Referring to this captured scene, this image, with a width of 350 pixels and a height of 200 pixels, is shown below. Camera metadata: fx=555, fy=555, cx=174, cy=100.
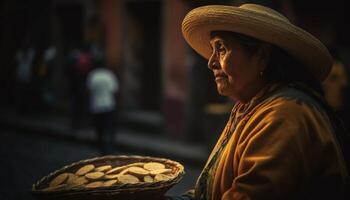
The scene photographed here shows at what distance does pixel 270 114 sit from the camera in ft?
7.75

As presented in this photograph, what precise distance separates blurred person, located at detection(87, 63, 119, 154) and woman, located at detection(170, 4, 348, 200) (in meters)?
6.96

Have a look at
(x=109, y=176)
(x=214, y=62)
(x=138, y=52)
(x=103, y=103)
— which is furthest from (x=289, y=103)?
(x=138, y=52)

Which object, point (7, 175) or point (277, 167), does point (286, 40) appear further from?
point (7, 175)

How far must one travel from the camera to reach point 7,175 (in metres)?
7.61

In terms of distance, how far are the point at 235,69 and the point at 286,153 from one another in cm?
53

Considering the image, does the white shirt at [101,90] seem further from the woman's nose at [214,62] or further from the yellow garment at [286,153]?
the yellow garment at [286,153]

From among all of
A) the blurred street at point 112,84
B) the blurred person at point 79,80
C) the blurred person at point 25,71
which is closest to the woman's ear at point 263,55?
the blurred street at point 112,84

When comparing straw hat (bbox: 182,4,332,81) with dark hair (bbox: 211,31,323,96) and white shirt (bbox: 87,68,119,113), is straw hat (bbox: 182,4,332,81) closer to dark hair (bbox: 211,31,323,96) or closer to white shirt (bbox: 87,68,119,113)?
dark hair (bbox: 211,31,323,96)

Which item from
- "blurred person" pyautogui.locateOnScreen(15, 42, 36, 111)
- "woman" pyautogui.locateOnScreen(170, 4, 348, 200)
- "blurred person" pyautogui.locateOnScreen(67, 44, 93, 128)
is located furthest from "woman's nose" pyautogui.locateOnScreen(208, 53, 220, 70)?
"blurred person" pyautogui.locateOnScreen(15, 42, 36, 111)

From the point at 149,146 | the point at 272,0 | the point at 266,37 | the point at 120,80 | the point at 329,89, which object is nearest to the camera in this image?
the point at 266,37

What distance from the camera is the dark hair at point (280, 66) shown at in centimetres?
258

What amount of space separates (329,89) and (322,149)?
17.5 feet

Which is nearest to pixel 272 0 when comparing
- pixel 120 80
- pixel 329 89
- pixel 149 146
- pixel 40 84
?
pixel 329 89

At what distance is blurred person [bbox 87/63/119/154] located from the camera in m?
9.75
